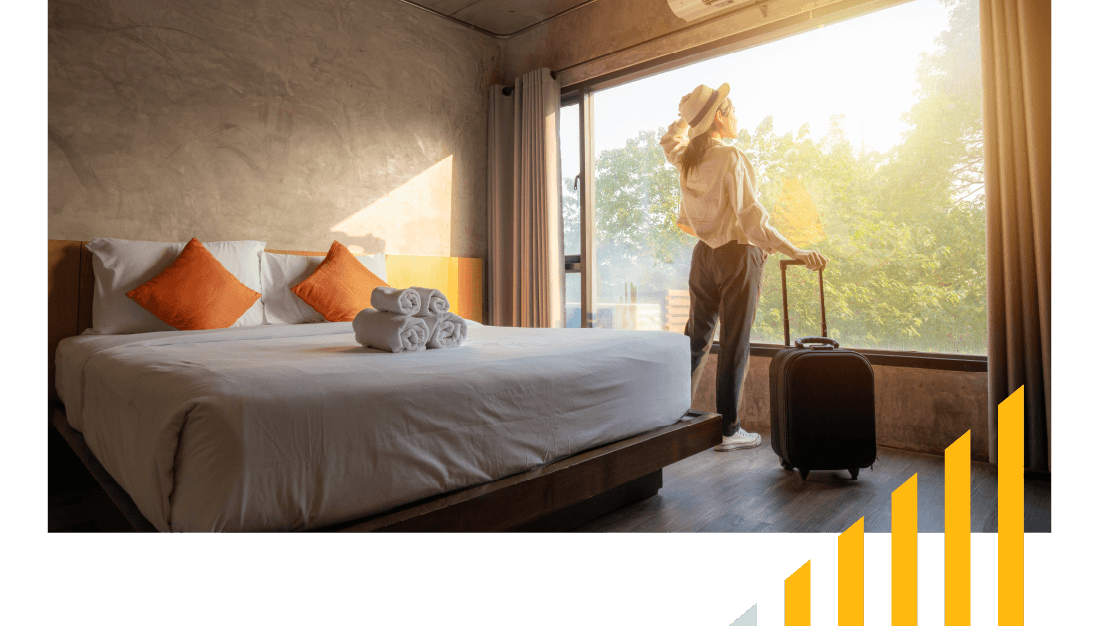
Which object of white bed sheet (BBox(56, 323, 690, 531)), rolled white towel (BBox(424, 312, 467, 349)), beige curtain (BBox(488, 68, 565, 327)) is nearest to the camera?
white bed sheet (BBox(56, 323, 690, 531))

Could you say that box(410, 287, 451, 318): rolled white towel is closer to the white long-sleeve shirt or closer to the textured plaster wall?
the white long-sleeve shirt

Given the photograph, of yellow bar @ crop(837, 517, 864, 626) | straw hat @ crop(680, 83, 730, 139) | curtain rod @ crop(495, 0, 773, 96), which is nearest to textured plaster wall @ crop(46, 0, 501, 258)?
curtain rod @ crop(495, 0, 773, 96)

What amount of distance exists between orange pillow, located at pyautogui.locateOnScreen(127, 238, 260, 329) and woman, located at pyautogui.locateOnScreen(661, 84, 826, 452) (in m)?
2.34

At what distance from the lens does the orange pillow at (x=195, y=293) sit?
110 inches

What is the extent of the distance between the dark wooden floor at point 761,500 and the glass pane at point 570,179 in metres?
2.10

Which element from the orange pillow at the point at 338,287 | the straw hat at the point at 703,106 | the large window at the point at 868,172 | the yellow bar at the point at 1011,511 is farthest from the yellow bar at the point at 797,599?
the orange pillow at the point at 338,287

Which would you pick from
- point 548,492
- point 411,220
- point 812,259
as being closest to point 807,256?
point 812,259

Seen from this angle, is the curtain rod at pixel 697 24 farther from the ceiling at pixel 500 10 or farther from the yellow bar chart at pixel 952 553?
the yellow bar chart at pixel 952 553

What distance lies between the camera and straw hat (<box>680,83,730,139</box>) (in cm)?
313

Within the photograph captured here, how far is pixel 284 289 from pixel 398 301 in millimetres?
1619

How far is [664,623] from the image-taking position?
1467 mm

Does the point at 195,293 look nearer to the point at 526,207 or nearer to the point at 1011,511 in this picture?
the point at 526,207
